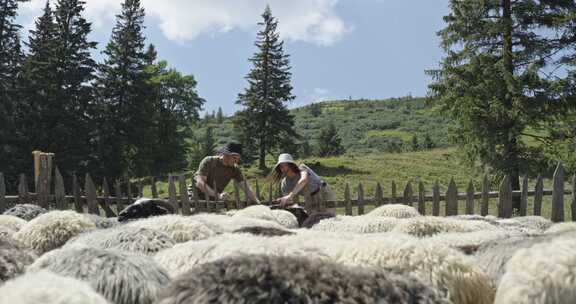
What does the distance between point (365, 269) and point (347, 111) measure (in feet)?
388

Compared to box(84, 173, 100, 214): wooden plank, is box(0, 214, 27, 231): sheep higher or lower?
higher

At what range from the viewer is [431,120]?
9906cm

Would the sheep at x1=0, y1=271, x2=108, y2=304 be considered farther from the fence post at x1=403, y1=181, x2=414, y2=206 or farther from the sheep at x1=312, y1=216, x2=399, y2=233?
the fence post at x1=403, y1=181, x2=414, y2=206

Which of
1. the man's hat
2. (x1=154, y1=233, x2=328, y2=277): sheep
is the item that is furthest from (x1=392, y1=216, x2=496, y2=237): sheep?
the man's hat

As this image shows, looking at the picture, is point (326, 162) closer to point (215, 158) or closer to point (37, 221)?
point (215, 158)

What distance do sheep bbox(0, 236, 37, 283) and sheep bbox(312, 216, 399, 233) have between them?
315 cm

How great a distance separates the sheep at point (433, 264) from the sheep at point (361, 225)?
2.67 meters

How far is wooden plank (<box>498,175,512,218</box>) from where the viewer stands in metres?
11.1

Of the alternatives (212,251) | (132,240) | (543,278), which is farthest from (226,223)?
(543,278)

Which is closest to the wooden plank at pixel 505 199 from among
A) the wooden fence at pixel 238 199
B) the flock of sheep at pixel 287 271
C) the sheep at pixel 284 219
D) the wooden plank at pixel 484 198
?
the wooden fence at pixel 238 199

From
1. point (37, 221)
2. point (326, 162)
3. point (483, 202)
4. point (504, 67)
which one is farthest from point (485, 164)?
point (326, 162)

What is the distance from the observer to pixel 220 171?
897cm

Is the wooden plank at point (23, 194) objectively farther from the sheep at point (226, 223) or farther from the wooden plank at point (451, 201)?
the wooden plank at point (451, 201)

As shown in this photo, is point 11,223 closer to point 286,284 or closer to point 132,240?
point 132,240
